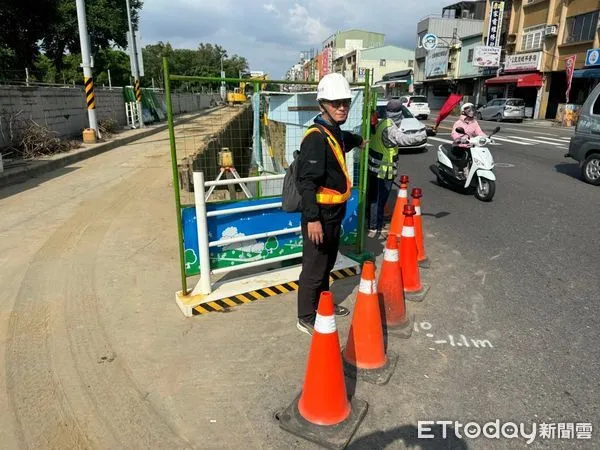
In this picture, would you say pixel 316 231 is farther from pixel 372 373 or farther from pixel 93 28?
pixel 93 28

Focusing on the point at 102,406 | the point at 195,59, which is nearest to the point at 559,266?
the point at 102,406

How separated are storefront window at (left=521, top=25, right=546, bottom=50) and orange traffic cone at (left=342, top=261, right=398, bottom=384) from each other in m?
35.7

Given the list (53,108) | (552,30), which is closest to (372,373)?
(53,108)

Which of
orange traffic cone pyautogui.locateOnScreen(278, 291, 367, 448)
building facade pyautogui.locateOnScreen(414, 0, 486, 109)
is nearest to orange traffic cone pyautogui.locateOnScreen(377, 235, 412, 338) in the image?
orange traffic cone pyautogui.locateOnScreen(278, 291, 367, 448)

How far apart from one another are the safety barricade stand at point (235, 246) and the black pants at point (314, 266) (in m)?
0.71

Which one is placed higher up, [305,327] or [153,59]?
[153,59]

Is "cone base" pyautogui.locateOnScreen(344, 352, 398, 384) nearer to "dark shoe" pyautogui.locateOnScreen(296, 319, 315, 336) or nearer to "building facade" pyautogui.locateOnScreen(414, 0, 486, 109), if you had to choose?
"dark shoe" pyautogui.locateOnScreen(296, 319, 315, 336)

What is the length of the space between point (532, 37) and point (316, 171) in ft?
120

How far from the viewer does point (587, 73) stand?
24766 mm

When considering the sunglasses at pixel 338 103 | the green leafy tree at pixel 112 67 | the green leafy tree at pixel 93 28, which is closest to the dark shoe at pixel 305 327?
the sunglasses at pixel 338 103

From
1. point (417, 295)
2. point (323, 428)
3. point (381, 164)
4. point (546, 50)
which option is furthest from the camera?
point (546, 50)

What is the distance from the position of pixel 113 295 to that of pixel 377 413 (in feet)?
8.93

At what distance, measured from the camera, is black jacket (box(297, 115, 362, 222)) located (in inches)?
113

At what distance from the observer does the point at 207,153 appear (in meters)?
7.98
